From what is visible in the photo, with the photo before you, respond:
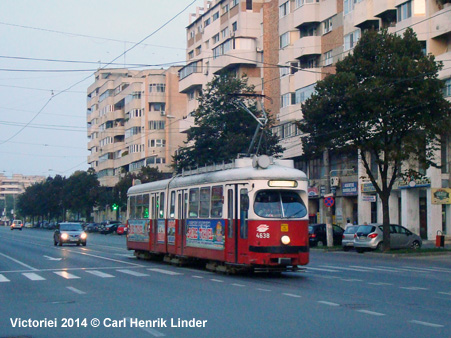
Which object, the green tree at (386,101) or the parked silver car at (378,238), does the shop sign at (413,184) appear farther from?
the green tree at (386,101)

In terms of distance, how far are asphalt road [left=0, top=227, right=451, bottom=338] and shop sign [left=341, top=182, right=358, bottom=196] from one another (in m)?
31.0

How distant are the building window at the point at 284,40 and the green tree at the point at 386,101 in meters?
25.2

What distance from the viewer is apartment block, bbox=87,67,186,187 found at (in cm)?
9862

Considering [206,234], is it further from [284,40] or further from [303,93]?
[284,40]

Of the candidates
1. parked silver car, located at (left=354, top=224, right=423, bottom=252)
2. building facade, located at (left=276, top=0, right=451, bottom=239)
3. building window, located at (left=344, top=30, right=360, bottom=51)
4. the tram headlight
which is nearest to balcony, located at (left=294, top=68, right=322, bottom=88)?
building facade, located at (left=276, top=0, right=451, bottom=239)

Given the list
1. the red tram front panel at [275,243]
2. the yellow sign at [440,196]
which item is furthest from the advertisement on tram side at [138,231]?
the yellow sign at [440,196]

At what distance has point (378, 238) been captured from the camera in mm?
37000

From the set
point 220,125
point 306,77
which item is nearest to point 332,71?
point 306,77

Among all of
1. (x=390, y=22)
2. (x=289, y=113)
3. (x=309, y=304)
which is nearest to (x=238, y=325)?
(x=309, y=304)

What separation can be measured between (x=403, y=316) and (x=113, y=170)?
10505 cm

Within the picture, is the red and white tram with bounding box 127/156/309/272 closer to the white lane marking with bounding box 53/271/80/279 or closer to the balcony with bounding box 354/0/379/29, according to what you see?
the white lane marking with bounding box 53/271/80/279

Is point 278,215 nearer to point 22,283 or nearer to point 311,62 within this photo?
point 22,283

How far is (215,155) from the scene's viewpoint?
5256cm

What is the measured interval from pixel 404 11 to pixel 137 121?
207ft
